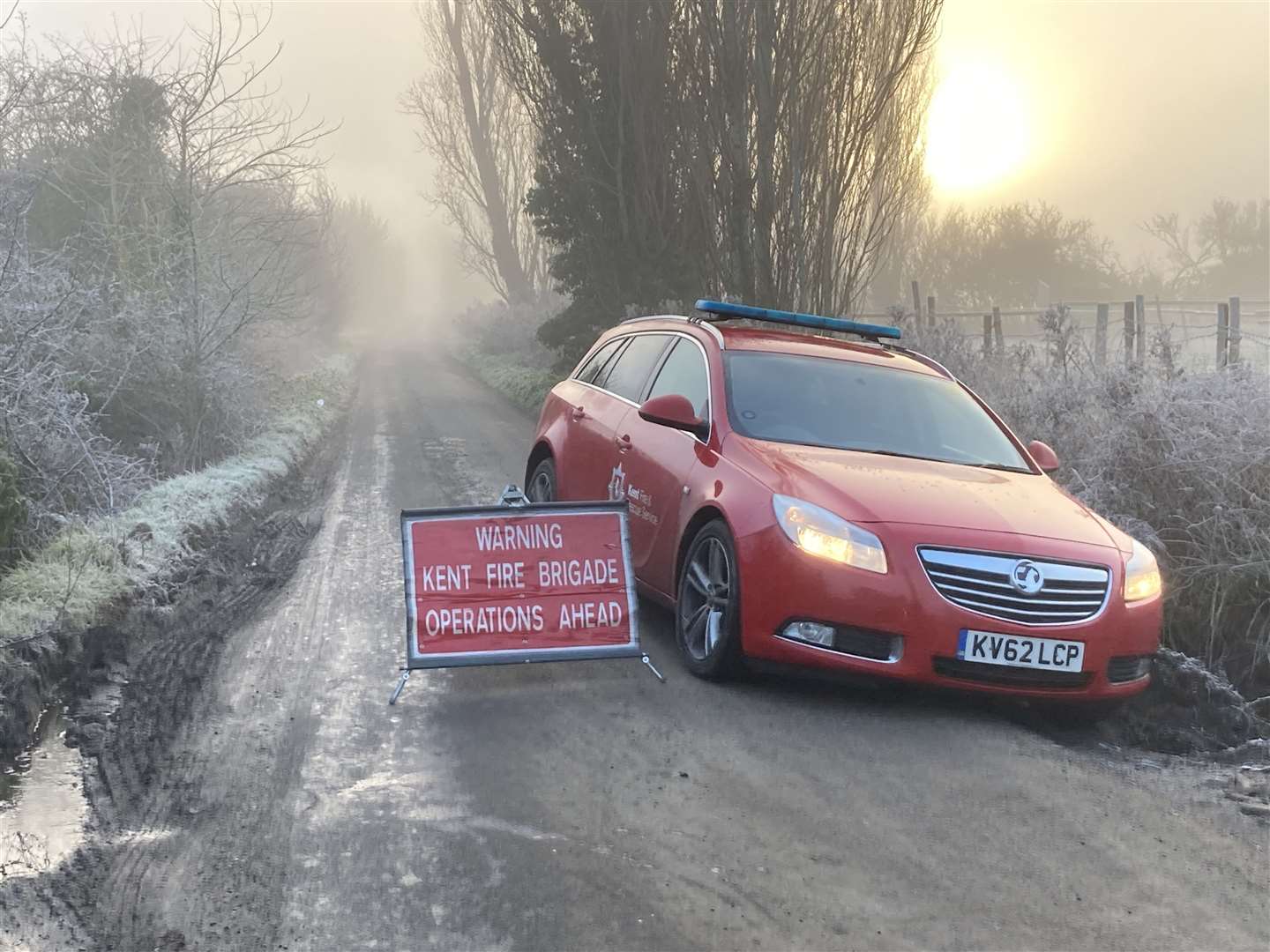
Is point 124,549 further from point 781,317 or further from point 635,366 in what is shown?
point 781,317

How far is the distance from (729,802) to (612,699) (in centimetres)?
135

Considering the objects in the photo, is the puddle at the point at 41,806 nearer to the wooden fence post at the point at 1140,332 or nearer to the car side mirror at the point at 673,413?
the car side mirror at the point at 673,413

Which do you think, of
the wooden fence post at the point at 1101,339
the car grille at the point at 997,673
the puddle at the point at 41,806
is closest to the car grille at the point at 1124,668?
the car grille at the point at 997,673

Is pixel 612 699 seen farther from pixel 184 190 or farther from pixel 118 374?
pixel 184 190

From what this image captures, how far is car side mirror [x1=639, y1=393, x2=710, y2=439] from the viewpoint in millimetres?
6285

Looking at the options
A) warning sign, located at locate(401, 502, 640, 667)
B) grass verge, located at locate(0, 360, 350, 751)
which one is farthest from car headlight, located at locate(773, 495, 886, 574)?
Result: grass verge, located at locate(0, 360, 350, 751)

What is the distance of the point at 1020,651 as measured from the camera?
203 inches

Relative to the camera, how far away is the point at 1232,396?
813 cm

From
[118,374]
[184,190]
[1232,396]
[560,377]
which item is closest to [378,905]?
[1232,396]

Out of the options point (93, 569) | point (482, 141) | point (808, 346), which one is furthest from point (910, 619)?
point (482, 141)

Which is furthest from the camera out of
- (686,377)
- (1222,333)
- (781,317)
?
(1222,333)

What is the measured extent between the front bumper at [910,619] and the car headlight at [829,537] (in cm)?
4

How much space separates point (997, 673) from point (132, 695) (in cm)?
403

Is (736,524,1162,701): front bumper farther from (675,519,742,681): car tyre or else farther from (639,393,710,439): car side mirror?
(639,393,710,439): car side mirror
